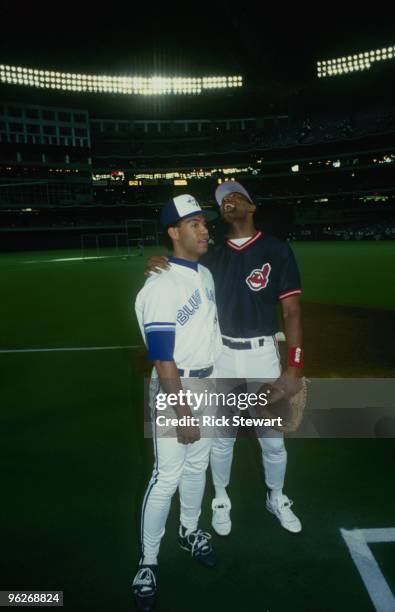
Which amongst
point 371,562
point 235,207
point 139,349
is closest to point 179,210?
point 235,207

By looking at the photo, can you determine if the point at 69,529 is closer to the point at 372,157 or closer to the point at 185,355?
the point at 185,355

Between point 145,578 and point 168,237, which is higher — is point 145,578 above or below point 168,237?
below

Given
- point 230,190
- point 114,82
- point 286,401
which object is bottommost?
point 286,401

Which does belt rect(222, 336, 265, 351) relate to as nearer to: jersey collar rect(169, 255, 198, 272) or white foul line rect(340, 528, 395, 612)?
jersey collar rect(169, 255, 198, 272)

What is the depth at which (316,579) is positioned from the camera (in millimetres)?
2900

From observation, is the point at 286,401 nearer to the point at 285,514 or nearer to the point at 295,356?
the point at 295,356

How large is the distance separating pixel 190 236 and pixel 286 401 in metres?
1.43

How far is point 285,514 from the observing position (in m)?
3.45

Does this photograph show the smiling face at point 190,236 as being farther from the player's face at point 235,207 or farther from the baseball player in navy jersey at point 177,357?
the player's face at point 235,207

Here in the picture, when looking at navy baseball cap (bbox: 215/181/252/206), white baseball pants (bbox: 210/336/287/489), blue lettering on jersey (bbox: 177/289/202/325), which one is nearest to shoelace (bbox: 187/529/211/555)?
white baseball pants (bbox: 210/336/287/489)

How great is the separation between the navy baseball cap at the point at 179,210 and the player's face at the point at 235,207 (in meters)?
0.55

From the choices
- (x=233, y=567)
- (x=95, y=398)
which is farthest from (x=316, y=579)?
(x=95, y=398)

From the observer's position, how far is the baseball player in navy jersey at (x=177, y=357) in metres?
2.69

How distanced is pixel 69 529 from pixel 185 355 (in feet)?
5.63
